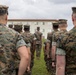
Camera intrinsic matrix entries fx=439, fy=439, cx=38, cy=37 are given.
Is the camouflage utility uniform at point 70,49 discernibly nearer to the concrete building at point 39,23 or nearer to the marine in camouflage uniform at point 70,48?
the marine in camouflage uniform at point 70,48

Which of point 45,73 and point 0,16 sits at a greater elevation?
point 0,16

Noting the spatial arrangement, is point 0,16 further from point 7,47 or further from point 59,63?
point 59,63

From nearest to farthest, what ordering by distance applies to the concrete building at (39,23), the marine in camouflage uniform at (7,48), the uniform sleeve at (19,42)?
the uniform sleeve at (19,42)
the marine in camouflage uniform at (7,48)
the concrete building at (39,23)

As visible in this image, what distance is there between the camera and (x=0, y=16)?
685cm

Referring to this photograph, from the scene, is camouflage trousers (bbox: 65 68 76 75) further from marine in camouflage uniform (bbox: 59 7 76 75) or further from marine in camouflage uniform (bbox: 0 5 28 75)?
marine in camouflage uniform (bbox: 0 5 28 75)

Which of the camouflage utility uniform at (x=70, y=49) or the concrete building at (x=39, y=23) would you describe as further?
the concrete building at (x=39, y=23)

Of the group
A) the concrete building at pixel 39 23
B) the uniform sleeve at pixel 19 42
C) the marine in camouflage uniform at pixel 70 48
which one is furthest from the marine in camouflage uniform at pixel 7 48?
the concrete building at pixel 39 23

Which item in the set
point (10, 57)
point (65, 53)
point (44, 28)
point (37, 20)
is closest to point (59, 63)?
point (65, 53)

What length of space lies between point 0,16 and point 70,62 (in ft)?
4.34

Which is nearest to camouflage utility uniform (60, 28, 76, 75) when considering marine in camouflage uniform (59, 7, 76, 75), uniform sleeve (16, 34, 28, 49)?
marine in camouflage uniform (59, 7, 76, 75)

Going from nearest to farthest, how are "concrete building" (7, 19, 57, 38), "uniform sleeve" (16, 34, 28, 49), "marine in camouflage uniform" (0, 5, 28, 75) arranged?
"uniform sleeve" (16, 34, 28, 49) < "marine in camouflage uniform" (0, 5, 28, 75) < "concrete building" (7, 19, 57, 38)

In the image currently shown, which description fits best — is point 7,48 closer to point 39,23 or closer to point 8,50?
point 8,50

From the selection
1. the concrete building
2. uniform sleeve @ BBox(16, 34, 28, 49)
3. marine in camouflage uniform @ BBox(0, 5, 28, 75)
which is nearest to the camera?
uniform sleeve @ BBox(16, 34, 28, 49)

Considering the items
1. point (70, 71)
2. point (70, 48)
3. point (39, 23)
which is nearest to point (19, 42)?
point (70, 48)
